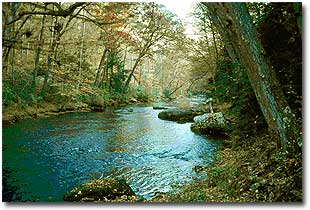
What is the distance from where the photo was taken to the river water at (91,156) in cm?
435

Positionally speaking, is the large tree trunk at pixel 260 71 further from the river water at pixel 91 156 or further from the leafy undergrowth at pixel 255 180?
the river water at pixel 91 156

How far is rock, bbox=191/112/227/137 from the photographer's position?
24.7 ft

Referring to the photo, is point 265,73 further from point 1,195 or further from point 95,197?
point 1,195

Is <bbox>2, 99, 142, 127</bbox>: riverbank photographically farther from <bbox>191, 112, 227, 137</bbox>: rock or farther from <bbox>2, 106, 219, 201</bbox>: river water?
<bbox>191, 112, 227, 137</bbox>: rock

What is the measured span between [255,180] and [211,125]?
15.1 ft

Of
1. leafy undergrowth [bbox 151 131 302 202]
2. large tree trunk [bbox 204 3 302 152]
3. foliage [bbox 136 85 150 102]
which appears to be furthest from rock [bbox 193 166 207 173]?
foliage [bbox 136 85 150 102]

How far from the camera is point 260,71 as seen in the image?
10.8ft

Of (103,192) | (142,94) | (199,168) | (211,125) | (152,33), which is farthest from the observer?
(142,94)

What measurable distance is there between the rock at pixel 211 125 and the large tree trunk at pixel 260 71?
158 inches

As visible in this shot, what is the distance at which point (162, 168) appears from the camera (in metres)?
5.11

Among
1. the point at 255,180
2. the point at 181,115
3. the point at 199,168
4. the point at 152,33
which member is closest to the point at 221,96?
the point at 199,168

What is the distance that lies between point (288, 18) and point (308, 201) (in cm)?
190

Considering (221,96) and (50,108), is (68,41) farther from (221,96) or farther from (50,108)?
(221,96)

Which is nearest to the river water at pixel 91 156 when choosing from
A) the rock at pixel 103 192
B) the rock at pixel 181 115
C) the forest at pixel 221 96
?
the forest at pixel 221 96
